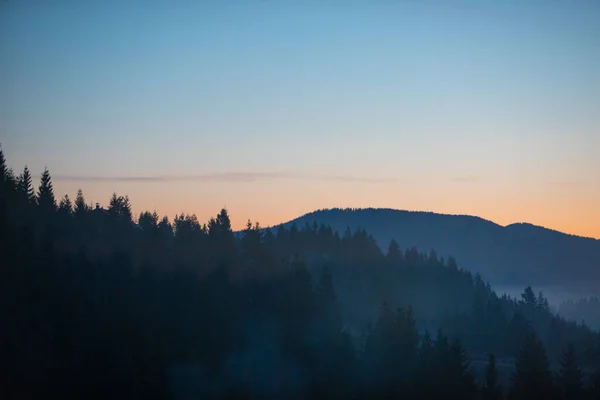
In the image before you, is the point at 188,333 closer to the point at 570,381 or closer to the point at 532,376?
the point at 532,376

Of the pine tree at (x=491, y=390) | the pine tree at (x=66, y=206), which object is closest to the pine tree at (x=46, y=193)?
the pine tree at (x=66, y=206)

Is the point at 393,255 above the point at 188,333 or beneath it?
above

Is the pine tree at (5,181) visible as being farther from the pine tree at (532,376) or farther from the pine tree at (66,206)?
the pine tree at (532,376)

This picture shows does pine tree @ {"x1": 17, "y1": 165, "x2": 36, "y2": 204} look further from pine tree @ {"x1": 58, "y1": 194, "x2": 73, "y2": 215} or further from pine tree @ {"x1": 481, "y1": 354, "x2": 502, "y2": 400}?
pine tree @ {"x1": 481, "y1": 354, "x2": 502, "y2": 400}

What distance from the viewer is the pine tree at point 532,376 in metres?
65.7

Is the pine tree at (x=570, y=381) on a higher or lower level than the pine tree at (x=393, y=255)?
lower

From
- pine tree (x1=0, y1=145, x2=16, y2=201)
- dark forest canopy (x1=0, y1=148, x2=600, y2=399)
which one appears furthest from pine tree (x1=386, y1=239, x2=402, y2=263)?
pine tree (x1=0, y1=145, x2=16, y2=201)

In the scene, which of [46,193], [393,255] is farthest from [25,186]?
[393,255]

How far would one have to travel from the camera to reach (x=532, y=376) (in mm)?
66500

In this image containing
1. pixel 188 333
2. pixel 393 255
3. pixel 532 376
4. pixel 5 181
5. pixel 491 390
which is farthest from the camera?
pixel 393 255

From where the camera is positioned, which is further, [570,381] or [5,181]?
[5,181]

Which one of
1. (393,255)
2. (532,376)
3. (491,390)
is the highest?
(393,255)

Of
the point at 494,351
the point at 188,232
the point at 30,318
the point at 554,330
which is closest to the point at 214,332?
the point at 30,318

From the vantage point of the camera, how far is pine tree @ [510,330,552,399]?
65688 millimetres
